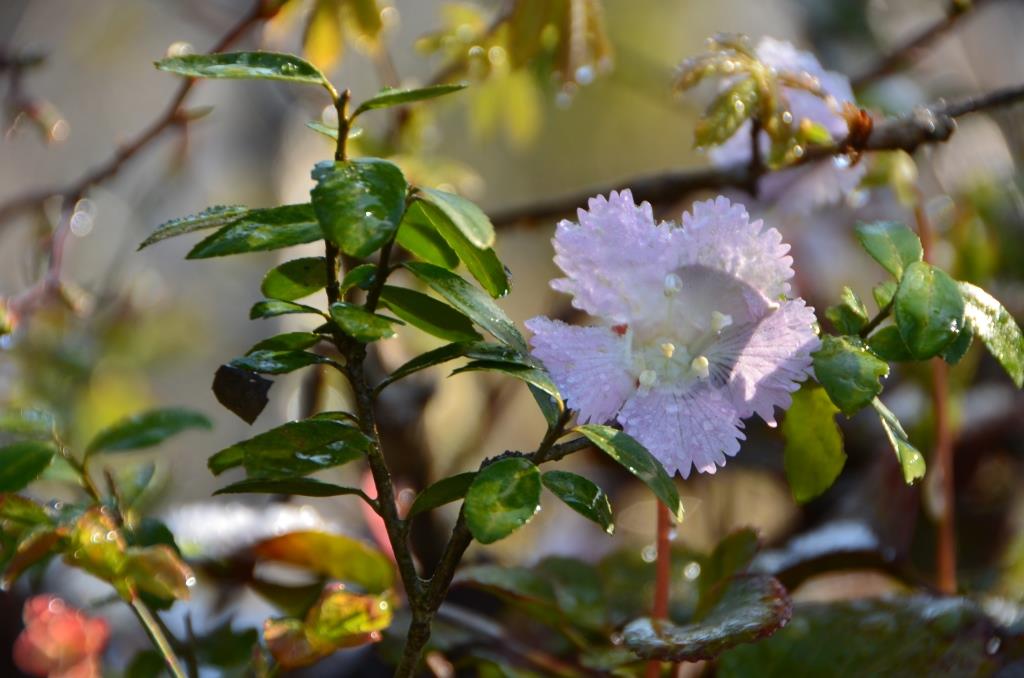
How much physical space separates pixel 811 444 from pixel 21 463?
14.7 inches

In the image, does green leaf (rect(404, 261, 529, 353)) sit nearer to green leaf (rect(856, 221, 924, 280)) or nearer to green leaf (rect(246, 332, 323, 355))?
green leaf (rect(246, 332, 323, 355))

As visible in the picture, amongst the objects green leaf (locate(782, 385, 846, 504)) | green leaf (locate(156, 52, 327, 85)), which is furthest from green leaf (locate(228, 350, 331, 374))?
green leaf (locate(782, 385, 846, 504))

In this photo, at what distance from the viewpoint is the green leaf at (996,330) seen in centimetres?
45

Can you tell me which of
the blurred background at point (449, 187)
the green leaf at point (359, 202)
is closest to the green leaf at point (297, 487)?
the green leaf at point (359, 202)

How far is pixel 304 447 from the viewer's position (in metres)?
0.42

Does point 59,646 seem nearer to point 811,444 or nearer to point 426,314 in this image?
point 426,314

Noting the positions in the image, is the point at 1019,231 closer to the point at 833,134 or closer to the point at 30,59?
the point at 833,134

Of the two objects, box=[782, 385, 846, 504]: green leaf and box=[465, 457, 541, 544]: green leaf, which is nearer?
box=[465, 457, 541, 544]: green leaf

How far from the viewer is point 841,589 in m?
0.82

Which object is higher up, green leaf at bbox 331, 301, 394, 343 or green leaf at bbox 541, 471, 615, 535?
green leaf at bbox 331, 301, 394, 343

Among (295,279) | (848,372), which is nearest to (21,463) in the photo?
(295,279)

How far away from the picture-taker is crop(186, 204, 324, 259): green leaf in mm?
404

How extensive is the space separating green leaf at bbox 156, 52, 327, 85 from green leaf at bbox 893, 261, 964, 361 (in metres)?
0.25

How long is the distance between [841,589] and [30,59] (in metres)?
0.74
